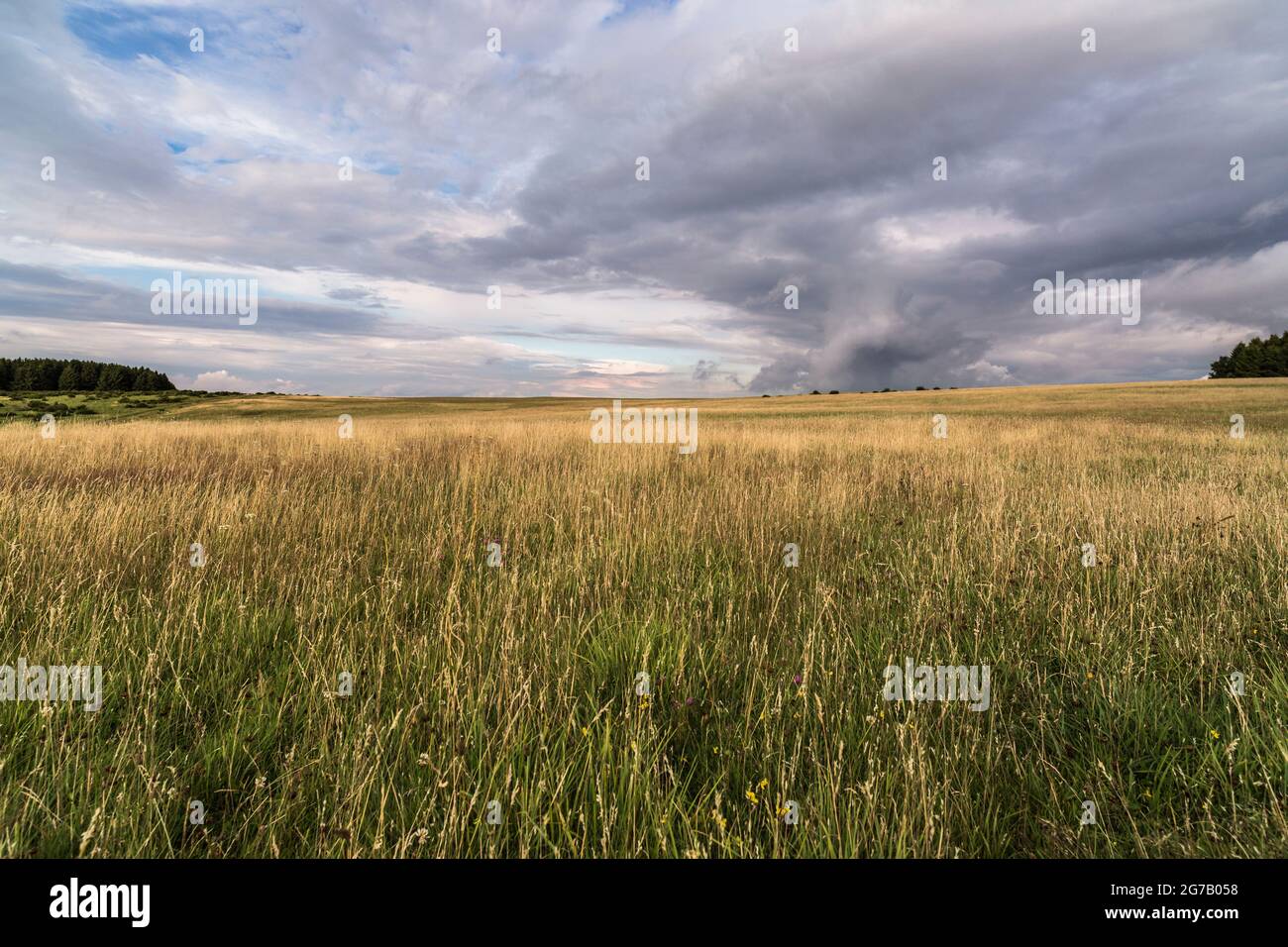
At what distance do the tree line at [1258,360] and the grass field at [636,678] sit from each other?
12309 cm

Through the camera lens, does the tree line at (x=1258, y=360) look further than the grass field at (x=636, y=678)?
Yes

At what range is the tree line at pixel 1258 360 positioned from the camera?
87.4 meters

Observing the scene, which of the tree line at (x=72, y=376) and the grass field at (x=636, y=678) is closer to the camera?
the grass field at (x=636, y=678)

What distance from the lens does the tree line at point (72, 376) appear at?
83750 millimetres

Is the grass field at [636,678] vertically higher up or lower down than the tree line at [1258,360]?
lower down

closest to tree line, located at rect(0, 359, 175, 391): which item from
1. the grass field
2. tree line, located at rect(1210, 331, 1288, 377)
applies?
the grass field

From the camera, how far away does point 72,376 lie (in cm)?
8750

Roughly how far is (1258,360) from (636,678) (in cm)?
13670

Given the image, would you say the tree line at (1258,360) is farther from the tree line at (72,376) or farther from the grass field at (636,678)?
the tree line at (72,376)

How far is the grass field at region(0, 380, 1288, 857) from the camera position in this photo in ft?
6.52

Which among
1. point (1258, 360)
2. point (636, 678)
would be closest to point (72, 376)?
point (636, 678)

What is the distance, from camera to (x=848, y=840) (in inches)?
71.8

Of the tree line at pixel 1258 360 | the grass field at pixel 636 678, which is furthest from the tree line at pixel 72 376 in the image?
the tree line at pixel 1258 360
